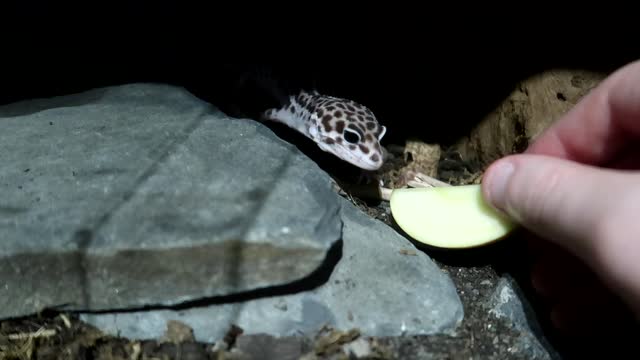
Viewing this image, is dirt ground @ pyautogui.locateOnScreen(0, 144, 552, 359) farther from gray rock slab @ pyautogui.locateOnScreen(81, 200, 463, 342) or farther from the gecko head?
the gecko head

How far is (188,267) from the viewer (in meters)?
2.00

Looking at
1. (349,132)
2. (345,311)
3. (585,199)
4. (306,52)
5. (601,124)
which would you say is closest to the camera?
(585,199)

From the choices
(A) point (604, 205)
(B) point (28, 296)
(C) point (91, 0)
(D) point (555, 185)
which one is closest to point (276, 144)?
(B) point (28, 296)

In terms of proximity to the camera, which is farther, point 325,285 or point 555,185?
point 325,285

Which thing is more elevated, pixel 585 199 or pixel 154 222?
pixel 585 199

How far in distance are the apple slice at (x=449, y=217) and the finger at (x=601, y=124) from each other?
27 cm

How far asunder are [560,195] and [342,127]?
1.67 meters

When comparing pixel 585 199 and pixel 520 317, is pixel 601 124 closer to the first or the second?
pixel 585 199

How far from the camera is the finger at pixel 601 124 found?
1.80 meters

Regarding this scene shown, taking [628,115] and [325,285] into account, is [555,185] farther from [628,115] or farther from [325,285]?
[325,285]

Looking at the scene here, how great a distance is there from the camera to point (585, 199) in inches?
59.6

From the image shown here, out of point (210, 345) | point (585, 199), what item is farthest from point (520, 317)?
point (210, 345)

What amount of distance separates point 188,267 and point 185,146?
67 cm

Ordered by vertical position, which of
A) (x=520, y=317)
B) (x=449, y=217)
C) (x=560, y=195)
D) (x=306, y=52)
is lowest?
(x=306, y=52)
